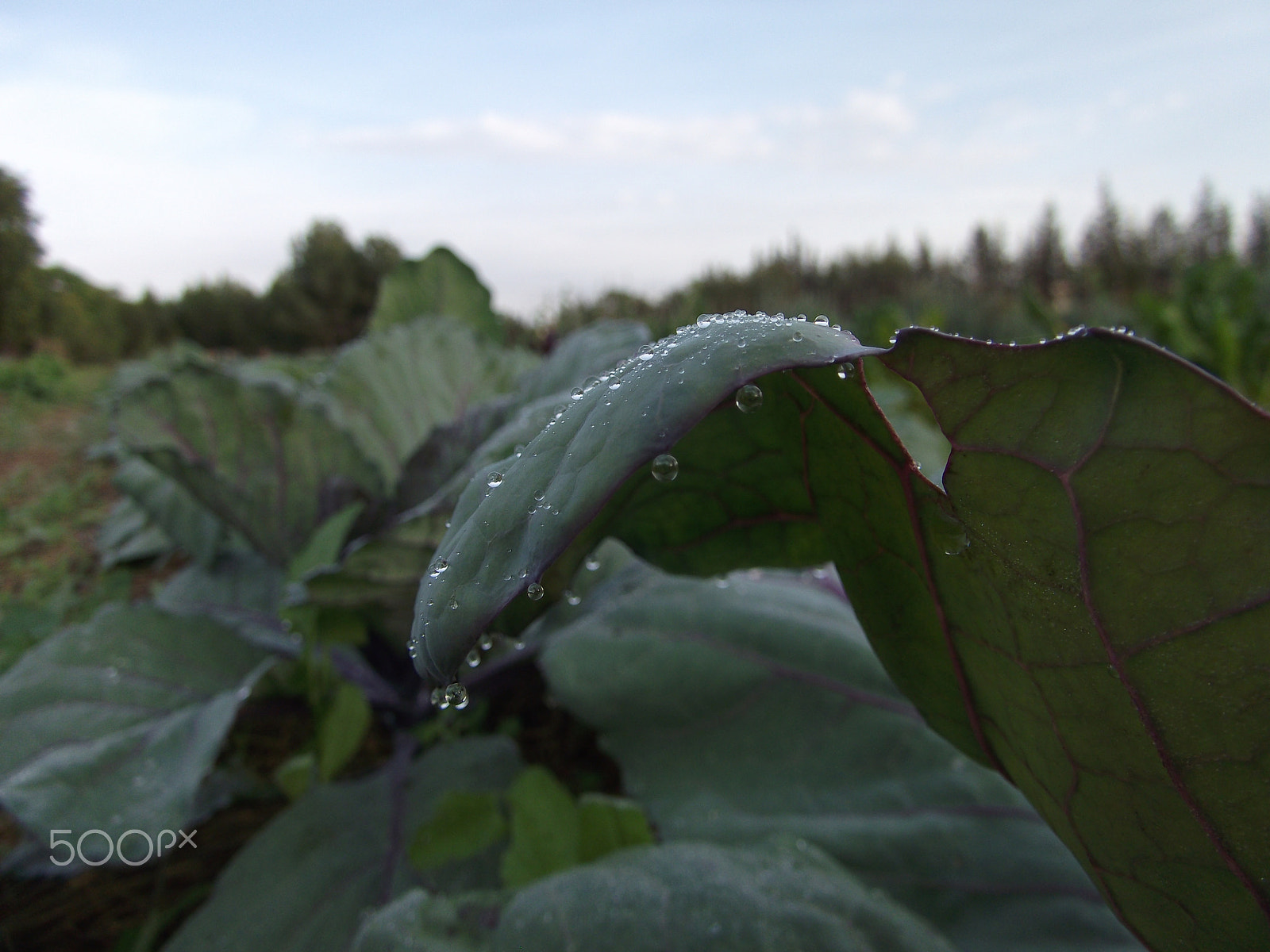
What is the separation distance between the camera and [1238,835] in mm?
361

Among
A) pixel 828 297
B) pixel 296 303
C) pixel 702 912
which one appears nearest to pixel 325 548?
pixel 702 912

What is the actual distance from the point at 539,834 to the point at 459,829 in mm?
113

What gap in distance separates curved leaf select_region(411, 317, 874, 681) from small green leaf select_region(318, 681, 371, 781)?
548mm

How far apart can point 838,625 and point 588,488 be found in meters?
0.71

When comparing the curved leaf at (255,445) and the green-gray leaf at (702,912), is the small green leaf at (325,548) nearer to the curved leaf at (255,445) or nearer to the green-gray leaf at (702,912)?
the curved leaf at (255,445)

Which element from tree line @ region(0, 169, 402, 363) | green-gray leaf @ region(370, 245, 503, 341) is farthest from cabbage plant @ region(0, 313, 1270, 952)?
tree line @ region(0, 169, 402, 363)

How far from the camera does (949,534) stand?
1.33ft

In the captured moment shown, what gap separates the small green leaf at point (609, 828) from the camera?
702mm

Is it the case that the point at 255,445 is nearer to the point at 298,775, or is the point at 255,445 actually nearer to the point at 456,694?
the point at 298,775

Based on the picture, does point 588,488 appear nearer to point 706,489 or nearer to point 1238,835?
point 706,489

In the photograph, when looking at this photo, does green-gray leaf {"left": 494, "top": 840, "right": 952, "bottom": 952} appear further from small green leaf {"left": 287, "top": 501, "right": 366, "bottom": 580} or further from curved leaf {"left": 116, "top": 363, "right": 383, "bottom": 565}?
curved leaf {"left": 116, "top": 363, "right": 383, "bottom": 565}

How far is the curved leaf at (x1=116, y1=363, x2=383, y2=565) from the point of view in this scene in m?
1.06

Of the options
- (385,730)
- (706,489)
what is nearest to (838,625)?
(706,489)

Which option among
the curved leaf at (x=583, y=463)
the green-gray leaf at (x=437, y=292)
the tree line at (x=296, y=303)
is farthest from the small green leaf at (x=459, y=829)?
the tree line at (x=296, y=303)
